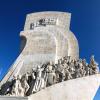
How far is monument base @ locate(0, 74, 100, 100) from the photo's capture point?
17109mm

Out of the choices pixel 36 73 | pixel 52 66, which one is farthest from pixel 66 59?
pixel 36 73

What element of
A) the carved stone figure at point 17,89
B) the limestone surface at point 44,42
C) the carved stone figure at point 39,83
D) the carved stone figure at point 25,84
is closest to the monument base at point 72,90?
the carved stone figure at point 39,83

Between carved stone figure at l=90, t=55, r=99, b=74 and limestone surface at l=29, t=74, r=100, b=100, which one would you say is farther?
carved stone figure at l=90, t=55, r=99, b=74

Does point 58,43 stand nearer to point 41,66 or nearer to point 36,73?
point 41,66

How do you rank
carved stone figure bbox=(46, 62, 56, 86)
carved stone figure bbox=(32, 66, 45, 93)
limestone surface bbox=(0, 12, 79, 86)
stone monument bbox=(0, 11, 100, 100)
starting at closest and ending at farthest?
carved stone figure bbox=(32, 66, 45, 93)
stone monument bbox=(0, 11, 100, 100)
carved stone figure bbox=(46, 62, 56, 86)
limestone surface bbox=(0, 12, 79, 86)

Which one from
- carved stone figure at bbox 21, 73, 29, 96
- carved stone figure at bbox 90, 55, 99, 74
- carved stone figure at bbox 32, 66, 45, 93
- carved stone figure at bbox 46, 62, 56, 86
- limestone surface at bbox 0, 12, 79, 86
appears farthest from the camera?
limestone surface at bbox 0, 12, 79, 86

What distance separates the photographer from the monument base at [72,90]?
17.1m

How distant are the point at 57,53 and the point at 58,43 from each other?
88 cm

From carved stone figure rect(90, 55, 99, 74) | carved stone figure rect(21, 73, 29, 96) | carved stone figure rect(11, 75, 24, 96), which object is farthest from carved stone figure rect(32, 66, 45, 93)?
carved stone figure rect(90, 55, 99, 74)

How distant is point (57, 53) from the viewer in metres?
21.2

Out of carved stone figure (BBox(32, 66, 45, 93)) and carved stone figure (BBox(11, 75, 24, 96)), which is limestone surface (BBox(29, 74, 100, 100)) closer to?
carved stone figure (BBox(32, 66, 45, 93))

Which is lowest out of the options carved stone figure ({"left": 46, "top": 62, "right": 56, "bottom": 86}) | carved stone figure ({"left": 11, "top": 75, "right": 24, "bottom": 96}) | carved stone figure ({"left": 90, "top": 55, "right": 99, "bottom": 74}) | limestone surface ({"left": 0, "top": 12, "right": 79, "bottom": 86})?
carved stone figure ({"left": 11, "top": 75, "right": 24, "bottom": 96})

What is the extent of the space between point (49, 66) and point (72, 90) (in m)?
2.20

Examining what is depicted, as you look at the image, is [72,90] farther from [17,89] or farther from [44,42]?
[44,42]
